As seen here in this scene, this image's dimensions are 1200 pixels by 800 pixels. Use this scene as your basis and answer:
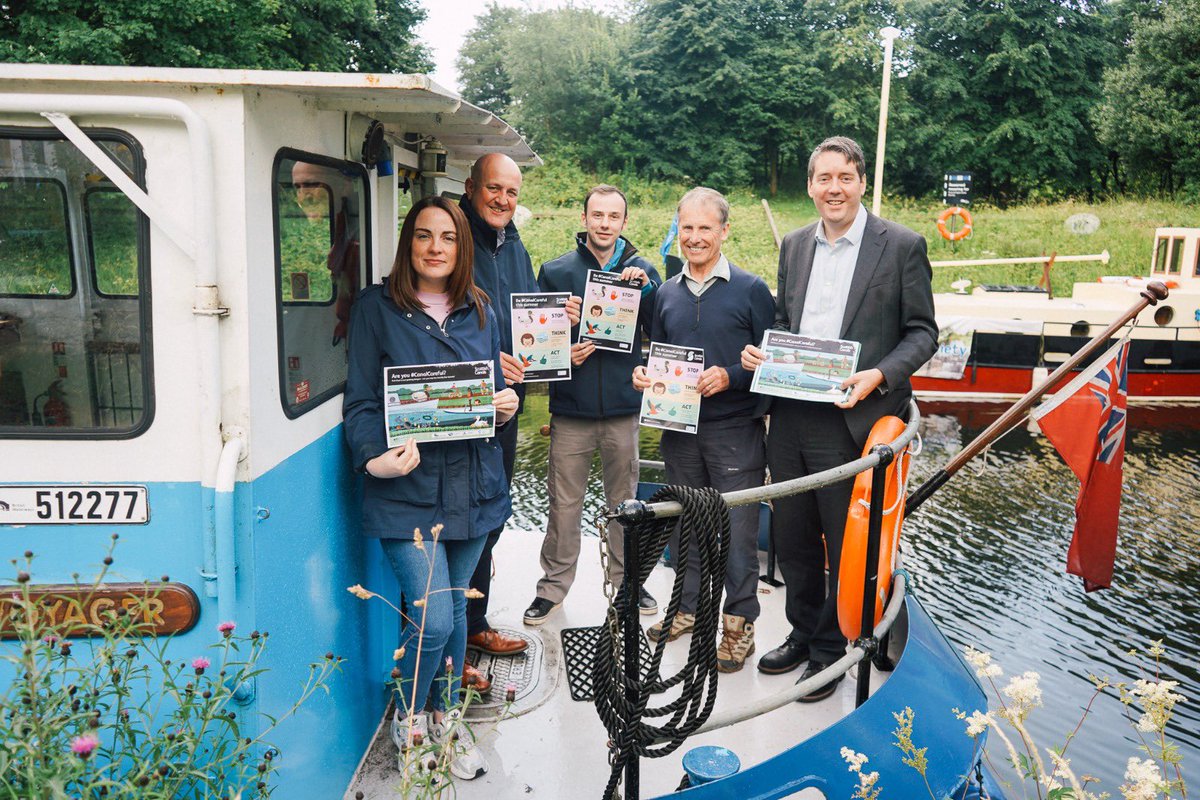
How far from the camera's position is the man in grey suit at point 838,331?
11.8 feet

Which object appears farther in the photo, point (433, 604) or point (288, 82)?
point (433, 604)

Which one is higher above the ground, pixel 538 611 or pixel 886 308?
pixel 886 308

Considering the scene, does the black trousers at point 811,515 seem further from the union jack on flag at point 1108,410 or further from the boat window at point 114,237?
the boat window at point 114,237

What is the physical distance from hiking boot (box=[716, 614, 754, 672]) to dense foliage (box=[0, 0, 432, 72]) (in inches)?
786

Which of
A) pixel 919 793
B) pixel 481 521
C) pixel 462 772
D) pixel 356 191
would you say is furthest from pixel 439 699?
pixel 356 191

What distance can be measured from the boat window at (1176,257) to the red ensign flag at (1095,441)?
52.3 feet

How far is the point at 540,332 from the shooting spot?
4082mm

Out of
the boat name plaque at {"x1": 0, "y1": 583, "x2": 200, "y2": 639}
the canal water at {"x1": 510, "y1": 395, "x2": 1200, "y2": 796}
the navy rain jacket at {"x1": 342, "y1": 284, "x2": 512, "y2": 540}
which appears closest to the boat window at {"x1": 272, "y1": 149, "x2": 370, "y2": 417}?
the navy rain jacket at {"x1": 342, "y1": 284, "x2": 512, "y2": 540}

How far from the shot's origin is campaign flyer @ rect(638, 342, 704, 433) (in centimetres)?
399

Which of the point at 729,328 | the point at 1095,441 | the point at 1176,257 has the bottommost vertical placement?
the point at 1095,441

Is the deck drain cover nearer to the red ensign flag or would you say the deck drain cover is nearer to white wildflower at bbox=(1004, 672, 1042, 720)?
white wildflower at bbox=(1004, 672, 1042, 720)

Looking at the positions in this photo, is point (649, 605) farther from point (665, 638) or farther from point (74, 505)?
point (74, 505)

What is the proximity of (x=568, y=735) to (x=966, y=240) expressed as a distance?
30.1 m

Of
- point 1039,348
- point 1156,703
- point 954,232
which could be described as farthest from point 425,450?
point 954,232
